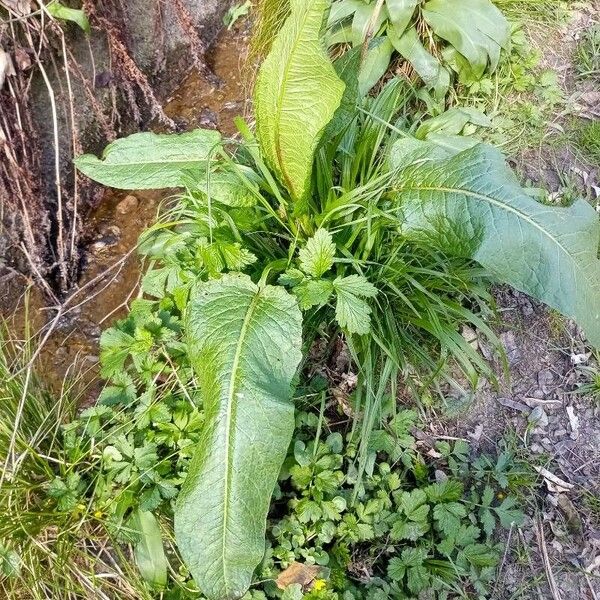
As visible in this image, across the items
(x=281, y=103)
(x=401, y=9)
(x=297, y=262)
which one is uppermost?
(x=401, y=9)

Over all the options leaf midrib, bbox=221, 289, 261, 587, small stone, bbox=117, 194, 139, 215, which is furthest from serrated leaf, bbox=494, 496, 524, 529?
small stone, bbox=117, 194, 139, 215

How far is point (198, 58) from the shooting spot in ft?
7.94

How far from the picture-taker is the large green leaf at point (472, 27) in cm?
199

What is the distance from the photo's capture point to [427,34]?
6.79 feet

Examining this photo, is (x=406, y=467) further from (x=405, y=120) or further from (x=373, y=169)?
(x=405, y=120)

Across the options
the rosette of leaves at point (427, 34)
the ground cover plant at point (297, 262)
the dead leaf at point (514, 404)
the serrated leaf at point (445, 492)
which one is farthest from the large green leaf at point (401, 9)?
the serrated leaf at point (445, 492)

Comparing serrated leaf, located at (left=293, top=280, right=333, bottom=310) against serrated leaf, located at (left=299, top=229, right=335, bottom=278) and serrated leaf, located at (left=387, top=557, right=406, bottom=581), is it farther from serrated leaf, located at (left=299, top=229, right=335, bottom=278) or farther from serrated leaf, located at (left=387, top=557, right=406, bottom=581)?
serrated leaf, located at (left=387, top=557, right=406, bottom=581)

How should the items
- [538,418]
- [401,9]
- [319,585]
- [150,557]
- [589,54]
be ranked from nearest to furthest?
[319,585]
[150,557]
[538,418]
[401,9]
[589,54]

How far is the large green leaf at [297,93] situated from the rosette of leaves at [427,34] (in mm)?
691

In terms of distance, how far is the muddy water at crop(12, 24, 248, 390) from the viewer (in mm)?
2049

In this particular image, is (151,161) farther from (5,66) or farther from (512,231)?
(512,231)

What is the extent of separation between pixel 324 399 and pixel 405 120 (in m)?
1.03

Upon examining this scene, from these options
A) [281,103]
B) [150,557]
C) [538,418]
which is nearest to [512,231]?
[281,103]

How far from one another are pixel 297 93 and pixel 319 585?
45.3 inches
